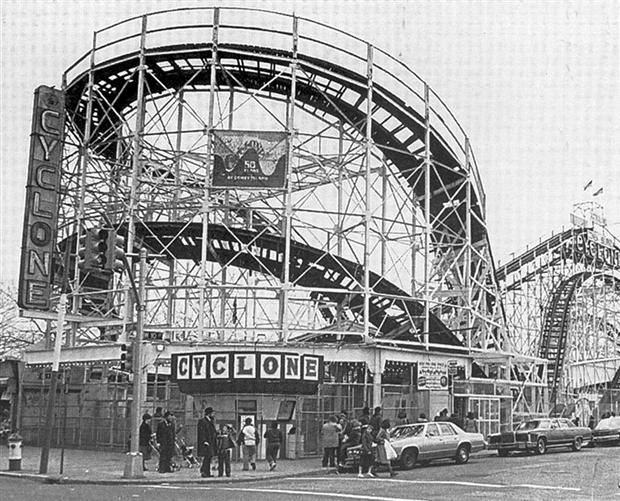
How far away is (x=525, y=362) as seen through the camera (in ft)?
140

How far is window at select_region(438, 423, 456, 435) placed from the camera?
89.1ft

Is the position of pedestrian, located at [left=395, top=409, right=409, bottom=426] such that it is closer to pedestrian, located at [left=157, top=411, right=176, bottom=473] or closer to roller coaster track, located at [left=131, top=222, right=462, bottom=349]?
roller coaster track, located at [left=131, top=222, right=462, bottom=349]

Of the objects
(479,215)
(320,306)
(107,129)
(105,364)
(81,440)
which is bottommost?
(81,440)

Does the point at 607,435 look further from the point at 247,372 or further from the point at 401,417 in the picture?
the point at 247,372

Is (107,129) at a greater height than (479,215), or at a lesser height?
greater

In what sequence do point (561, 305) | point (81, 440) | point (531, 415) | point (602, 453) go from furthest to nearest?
point (561, 305), point (531, 415), point (81, 440), point (602, 453)

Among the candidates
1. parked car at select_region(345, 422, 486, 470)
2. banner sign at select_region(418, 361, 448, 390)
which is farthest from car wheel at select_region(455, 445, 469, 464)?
banner sign at select_region(418, 361, 448, 390)

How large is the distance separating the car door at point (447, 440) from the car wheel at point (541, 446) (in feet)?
15.8

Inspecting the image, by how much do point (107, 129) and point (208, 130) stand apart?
27.8 feet

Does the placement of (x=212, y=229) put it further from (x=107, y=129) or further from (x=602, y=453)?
(x=602, y=453)

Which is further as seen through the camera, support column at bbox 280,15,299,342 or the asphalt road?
support column at bbox 280,15,299,342

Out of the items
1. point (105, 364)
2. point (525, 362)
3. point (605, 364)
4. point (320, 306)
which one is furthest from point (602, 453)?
point (605, 364)

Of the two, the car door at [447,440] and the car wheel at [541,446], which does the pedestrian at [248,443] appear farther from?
the car wheel at [541,446]

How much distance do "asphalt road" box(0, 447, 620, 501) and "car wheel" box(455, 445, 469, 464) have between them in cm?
78
